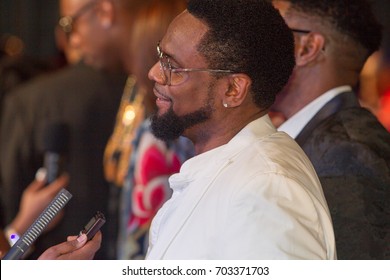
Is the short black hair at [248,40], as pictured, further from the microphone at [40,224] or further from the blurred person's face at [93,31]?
the blurred person's face at [93,31]

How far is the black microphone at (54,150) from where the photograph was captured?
4246mm

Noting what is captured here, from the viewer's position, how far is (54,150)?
167 inches

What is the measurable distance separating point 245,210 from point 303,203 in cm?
13

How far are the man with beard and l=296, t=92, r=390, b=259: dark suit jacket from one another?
44 centimetres

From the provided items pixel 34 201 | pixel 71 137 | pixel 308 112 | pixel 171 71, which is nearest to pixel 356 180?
pixel 308 112

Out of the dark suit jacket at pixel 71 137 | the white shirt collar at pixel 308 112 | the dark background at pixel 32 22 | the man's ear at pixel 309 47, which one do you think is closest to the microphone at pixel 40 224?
the white shirt collar at pixel 308 112

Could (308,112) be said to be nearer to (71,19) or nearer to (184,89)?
(184,89)

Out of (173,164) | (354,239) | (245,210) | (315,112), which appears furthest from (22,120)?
(245,210)

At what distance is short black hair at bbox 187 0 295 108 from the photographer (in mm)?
2453

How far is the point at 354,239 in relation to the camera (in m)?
2.82

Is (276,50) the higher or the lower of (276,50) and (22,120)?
the higher

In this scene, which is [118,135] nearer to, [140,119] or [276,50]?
[140,119]

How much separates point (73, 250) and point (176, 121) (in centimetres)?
41
